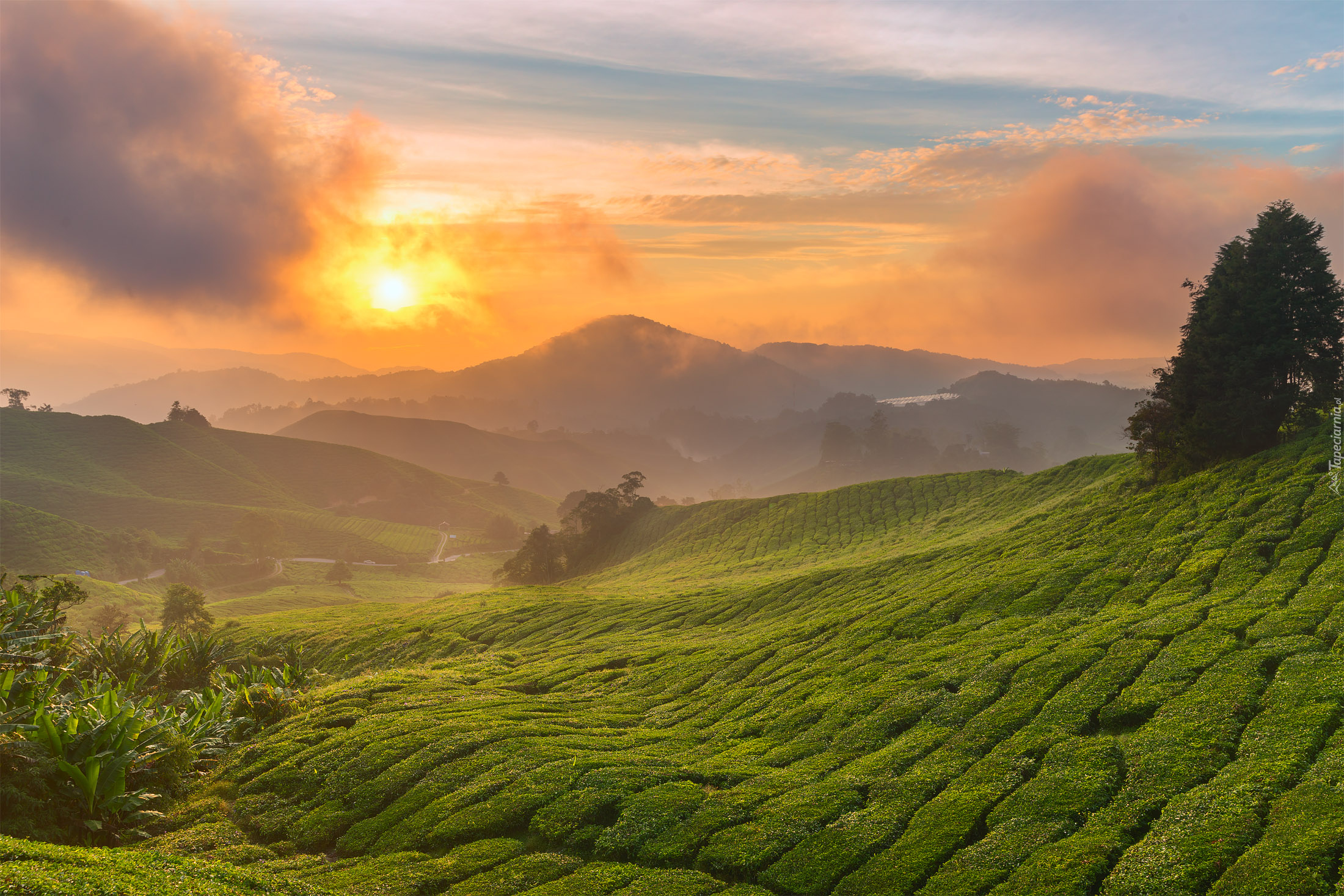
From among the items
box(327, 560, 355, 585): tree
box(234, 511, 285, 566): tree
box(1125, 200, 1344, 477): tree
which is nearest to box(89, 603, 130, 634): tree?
box(327, 560, 355, 585): tree

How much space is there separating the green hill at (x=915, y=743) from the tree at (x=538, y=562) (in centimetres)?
6616

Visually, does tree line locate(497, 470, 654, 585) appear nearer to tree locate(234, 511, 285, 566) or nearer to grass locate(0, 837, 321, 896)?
tree locate(234, 511, 285, 566)

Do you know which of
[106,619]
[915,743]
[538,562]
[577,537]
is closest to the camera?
[915,743]

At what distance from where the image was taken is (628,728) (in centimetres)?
2917

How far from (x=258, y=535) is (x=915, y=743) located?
195653mm

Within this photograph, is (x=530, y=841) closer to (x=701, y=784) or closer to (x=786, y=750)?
(x=701, y=784)

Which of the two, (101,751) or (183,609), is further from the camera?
(183,609)

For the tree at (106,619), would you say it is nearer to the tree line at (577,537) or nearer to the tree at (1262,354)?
the tree line at (577,537)

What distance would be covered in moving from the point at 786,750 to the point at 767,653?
469 inches

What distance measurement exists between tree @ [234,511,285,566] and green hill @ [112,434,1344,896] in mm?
159887

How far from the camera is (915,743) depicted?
22188 millimetres

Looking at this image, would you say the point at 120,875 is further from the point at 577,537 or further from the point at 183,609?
the point at 577,537

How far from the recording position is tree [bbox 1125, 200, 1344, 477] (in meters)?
43.8

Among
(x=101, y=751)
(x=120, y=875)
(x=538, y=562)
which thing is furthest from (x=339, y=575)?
(x=120, y=875)
